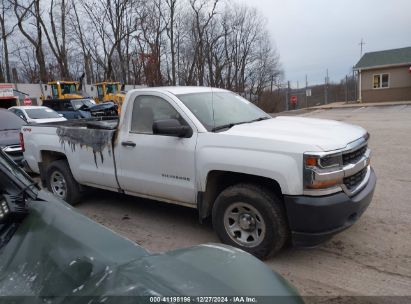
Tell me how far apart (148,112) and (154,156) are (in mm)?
647

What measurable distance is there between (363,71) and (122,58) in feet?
88.7

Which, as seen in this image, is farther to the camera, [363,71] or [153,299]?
[363,71]

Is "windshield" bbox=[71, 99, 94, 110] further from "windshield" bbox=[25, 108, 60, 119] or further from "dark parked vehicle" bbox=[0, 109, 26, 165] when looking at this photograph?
"dark parked vehicle" bbox=[0, 109, 26, 165]

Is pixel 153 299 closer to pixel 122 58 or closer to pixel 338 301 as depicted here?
pixel 338 301

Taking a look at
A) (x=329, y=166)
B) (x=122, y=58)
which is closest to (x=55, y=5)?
(x=122, y=58)

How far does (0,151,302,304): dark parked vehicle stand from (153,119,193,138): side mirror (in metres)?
2.15

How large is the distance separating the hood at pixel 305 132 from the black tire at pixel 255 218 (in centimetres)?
59

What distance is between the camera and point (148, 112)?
5.02 metres

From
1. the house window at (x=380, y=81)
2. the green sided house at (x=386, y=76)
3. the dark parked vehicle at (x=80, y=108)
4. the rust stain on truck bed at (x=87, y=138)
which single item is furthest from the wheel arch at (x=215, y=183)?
the house window at (x=380, y=81)

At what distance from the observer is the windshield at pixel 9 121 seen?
30.8 feet

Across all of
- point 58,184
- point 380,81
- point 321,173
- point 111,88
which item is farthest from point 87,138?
point 380,81

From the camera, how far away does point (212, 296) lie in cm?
142

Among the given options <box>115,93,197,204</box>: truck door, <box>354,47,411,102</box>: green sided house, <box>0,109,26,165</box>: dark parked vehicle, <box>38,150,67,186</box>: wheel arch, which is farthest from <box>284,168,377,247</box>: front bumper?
<box>354,47,411,102</box>: green sided house

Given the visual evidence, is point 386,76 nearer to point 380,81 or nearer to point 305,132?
point 380,81
